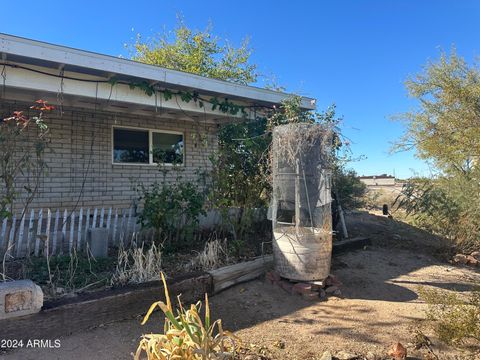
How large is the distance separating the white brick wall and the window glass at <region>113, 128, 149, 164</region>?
0.54 ft

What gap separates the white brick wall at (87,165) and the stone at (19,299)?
4.01 m

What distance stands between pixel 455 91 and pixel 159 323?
596 inches

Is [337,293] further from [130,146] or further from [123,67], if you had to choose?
[130,146]

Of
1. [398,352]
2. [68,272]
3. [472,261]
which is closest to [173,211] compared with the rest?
[68,272]

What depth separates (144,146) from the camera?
8531mm

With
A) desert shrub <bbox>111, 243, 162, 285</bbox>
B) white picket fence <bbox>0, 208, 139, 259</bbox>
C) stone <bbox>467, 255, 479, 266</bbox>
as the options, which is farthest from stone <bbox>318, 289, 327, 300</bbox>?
stone <bbox>467, 255, 479, 266</bbox>

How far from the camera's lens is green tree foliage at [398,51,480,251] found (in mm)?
7734

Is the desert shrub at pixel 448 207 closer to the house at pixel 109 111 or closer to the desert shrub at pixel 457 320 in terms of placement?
the house at pixel 109 111

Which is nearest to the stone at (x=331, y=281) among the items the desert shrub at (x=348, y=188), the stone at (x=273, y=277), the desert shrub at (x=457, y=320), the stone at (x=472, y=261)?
the stone at (x=273, y=277)

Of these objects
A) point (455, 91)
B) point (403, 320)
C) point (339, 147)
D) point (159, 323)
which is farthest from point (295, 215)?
point (455, 91)

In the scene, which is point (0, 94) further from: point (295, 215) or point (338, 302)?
point (338, 302)

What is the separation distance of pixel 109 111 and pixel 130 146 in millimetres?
962

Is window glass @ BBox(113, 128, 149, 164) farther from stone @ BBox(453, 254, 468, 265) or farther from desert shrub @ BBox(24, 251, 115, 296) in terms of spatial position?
stone @ BBox(453, 254, 468, 265)

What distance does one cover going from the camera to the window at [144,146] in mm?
8172
